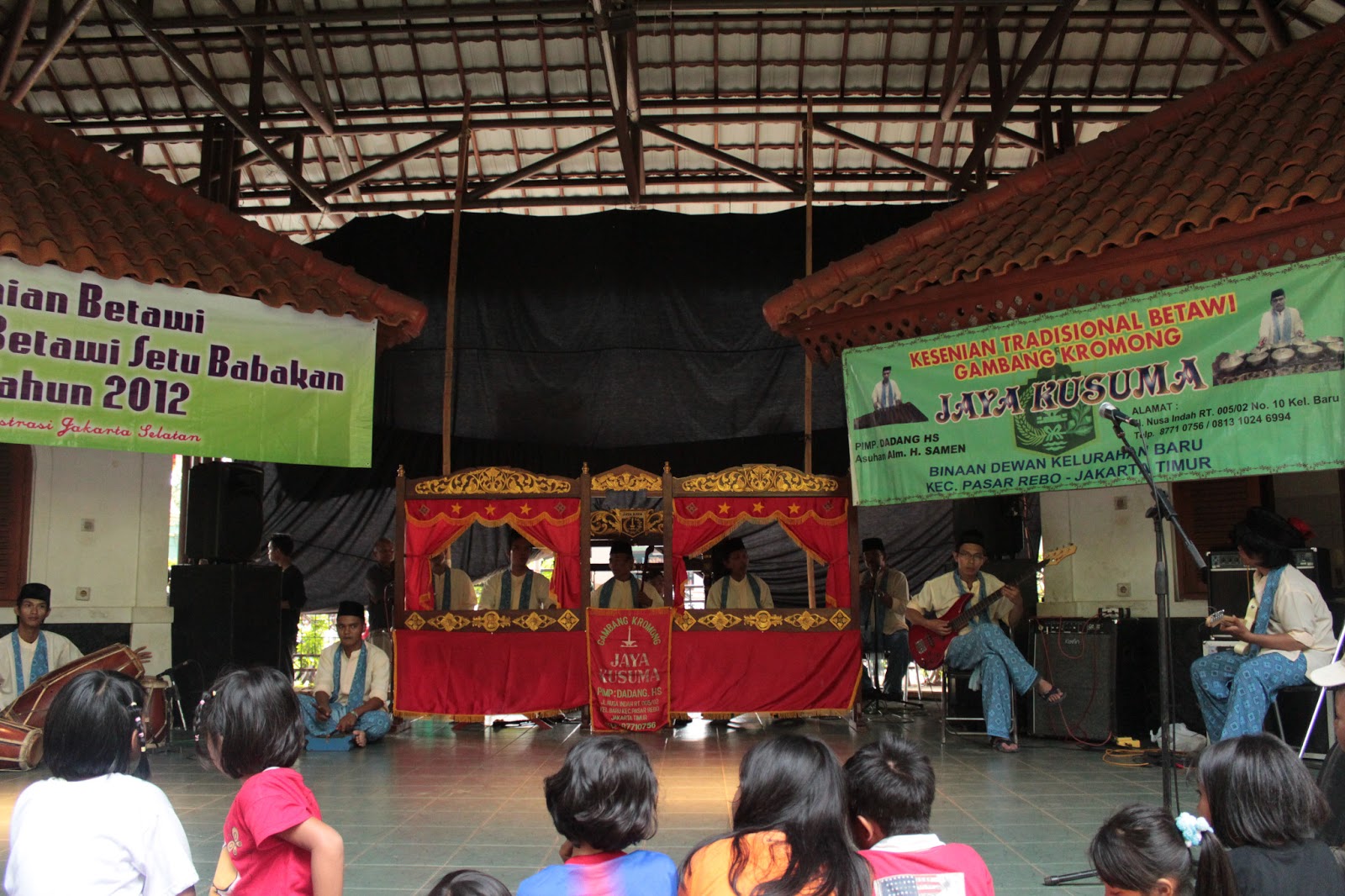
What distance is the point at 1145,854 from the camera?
96.6 inches

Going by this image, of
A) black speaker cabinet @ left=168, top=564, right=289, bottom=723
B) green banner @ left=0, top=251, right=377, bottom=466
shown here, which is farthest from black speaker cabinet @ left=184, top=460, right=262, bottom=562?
green banner @ left=0, top=251, right=377, bottom=466

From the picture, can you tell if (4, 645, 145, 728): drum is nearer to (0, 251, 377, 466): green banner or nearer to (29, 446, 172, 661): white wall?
(29, 446, 172, 661): white wall

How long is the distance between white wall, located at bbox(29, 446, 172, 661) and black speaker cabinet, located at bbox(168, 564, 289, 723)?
19 cm

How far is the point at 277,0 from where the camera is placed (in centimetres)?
1108

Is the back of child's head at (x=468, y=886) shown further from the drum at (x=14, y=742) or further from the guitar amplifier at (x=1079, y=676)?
the guitar amplifier at (x=1079, y=676)

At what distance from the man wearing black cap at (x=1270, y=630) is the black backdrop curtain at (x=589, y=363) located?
645 centimetres

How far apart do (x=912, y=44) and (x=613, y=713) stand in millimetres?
7450

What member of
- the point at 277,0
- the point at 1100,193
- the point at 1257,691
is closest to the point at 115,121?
the point at 277,0

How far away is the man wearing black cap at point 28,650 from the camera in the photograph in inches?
326

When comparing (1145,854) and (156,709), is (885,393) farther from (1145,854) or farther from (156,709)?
(1145,854)

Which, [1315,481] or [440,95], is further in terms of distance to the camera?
[440,95]

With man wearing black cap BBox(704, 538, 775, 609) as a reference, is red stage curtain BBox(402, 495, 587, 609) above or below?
above

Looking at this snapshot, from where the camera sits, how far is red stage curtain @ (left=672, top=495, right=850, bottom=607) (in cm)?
971

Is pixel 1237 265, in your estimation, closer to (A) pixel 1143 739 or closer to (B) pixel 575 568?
(A) pixel 1143 739
